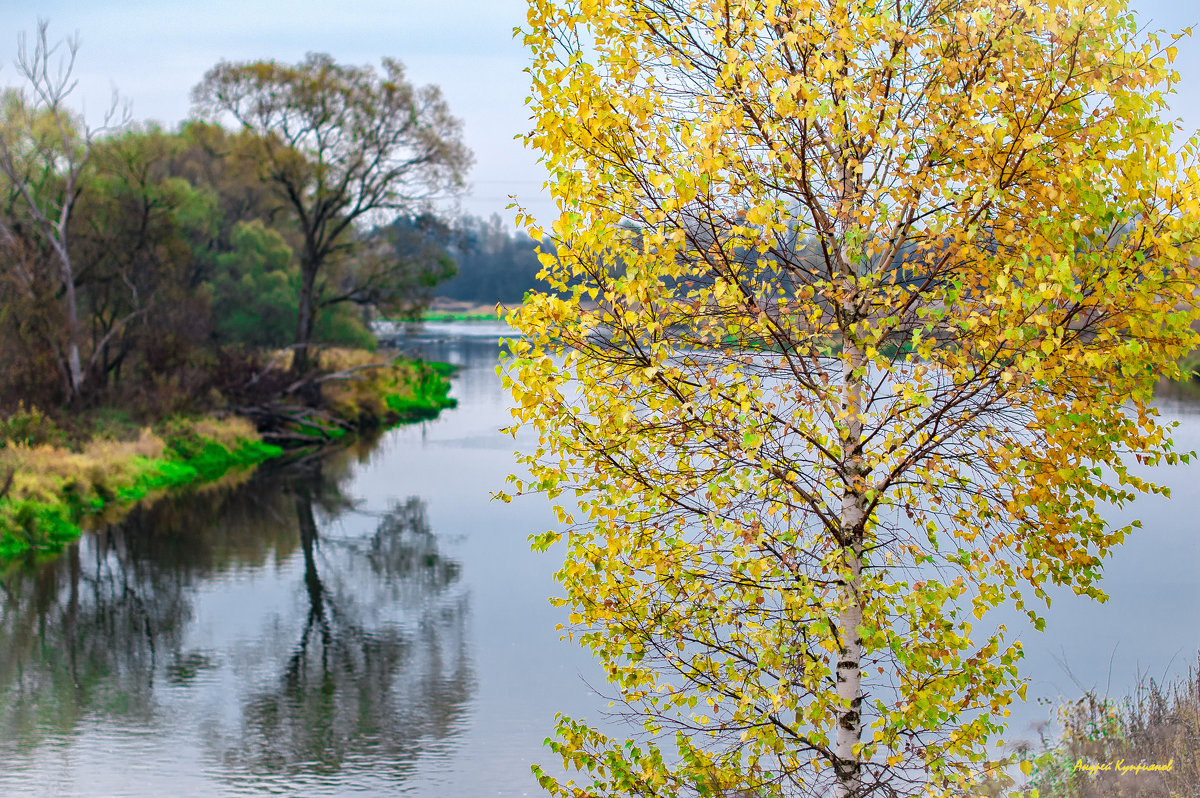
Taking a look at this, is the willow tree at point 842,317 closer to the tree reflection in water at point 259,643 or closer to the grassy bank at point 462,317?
the tree reflection in water at point 259,643

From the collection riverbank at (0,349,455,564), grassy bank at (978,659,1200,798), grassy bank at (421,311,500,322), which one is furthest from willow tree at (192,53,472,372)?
grassy bank at (421,311,500,322)

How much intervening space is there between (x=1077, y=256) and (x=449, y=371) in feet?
216

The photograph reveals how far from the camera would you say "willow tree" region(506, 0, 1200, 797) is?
6129 millimetres

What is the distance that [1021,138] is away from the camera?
20.4 ft

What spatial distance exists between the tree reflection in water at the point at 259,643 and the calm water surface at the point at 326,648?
0.15 ft

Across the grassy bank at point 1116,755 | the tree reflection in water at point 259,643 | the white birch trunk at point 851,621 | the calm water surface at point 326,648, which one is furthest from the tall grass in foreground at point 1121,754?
the tree reflection in water at point 259,643

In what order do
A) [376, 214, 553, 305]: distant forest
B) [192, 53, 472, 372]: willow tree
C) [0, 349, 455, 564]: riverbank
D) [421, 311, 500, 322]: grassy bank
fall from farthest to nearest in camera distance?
[421, 311, 500, 322]: grassy bank, [376, 214, 553, 305]: distant forest, [192, 53, 472, 372]: willow tree, [0, 349, 455, 564]: riverbank

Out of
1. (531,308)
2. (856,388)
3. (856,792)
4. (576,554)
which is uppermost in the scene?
(531,308)

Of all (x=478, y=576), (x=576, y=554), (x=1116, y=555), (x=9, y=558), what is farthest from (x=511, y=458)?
(x=576, y=554)

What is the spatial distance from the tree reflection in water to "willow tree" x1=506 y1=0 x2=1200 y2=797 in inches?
267

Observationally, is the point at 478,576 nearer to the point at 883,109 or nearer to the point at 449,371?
the point at 883,109

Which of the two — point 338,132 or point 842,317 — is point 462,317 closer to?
point 338,132

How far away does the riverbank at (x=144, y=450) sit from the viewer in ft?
74.4

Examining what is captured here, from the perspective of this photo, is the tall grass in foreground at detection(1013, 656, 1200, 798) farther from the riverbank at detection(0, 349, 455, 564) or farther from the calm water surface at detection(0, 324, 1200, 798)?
the riverbank at detection(0, 349, 455, 564)
